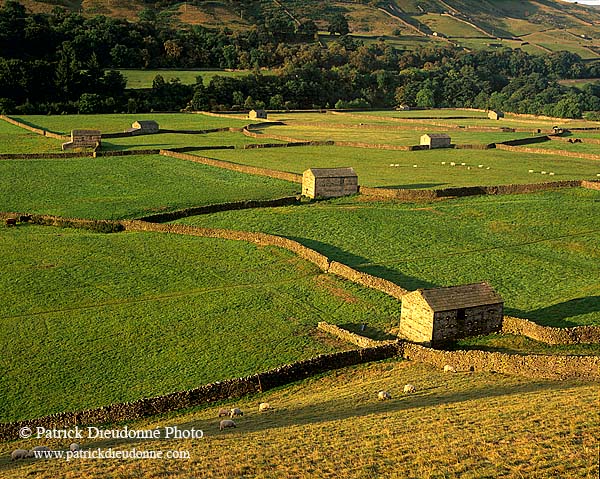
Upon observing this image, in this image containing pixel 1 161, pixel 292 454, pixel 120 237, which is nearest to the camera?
pixel 292 454

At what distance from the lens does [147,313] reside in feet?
108

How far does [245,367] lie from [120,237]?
20.1 metres

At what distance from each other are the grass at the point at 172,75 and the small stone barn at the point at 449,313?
105m

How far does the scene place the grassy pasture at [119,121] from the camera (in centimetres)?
9812

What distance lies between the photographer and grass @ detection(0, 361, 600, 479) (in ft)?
56.9

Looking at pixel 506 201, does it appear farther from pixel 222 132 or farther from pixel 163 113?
pixel 163 113

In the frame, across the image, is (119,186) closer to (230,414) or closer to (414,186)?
(414,186)

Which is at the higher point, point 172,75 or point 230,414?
point 172,75

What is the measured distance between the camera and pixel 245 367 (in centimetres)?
2756

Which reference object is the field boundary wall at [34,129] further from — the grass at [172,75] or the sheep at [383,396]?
the sheep at [383,396]

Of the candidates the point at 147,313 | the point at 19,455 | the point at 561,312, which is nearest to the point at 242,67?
the point at 147,313

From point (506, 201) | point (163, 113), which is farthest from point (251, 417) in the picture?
point (163, 113)

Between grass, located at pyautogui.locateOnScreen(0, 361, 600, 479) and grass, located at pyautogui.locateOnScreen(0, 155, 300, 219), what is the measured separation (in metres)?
29.8

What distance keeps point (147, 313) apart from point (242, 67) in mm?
128623
